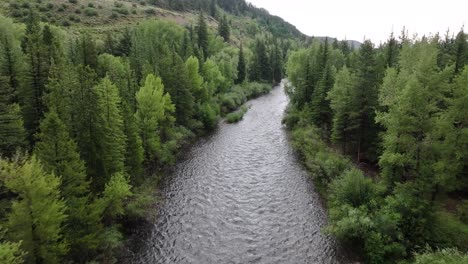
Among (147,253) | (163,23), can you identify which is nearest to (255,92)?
(163,23)

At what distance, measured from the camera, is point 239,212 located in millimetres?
32375

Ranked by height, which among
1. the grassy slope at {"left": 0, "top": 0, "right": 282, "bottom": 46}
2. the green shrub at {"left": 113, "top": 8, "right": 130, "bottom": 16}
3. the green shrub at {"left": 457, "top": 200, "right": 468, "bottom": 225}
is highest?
the green shrub at {"left": 113, "top": 8, "right": 130, "bottom": 16}

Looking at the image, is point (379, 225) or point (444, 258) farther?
point (379, 225)

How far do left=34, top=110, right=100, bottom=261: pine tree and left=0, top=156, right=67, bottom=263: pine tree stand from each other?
1412mm

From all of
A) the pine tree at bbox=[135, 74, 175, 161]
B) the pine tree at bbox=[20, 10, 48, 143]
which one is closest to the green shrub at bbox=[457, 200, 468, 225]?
the pine tree at bbox=[135, 74, 175, 161]

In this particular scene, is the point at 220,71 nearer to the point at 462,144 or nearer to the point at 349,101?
the point at 349,101

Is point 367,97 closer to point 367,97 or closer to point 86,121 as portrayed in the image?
point 367,97

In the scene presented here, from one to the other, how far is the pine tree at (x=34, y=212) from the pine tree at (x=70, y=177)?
4.63ft

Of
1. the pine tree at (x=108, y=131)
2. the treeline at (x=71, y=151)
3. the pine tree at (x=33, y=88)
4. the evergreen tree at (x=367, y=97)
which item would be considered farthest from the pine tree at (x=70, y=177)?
the evergreen tree at (x=367, y=97)

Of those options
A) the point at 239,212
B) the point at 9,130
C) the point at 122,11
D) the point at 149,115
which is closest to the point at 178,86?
the point at 149,115

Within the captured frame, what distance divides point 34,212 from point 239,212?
18917 millimetres

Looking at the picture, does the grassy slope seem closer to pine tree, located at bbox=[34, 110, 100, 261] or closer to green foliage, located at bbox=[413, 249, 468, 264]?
pine tree, located at bbox=[34, 110, 100, 261]

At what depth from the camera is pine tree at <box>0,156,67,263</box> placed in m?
17.5

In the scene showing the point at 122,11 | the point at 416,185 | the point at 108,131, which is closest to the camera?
the point at 416,185
